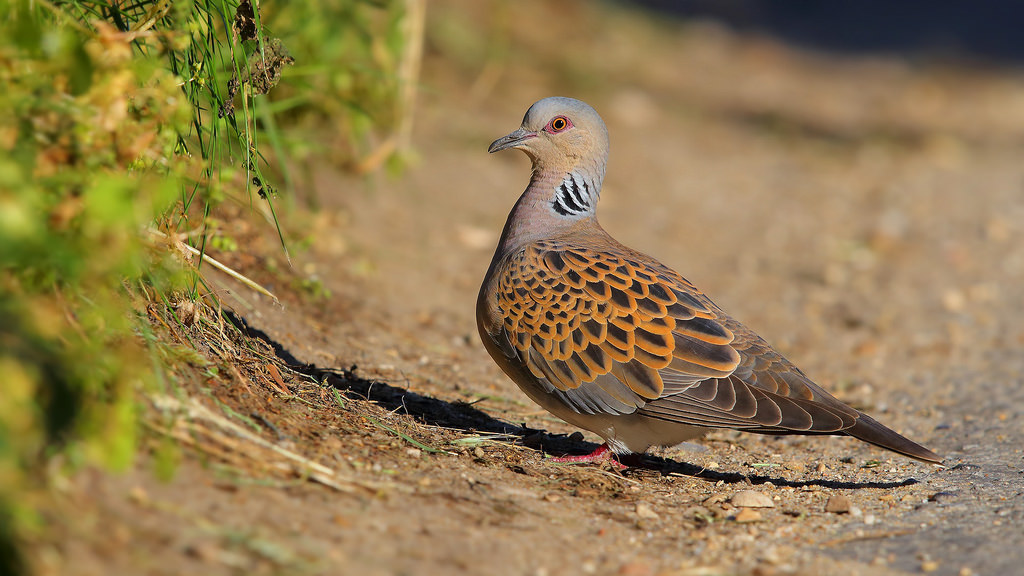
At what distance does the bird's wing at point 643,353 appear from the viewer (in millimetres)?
3717

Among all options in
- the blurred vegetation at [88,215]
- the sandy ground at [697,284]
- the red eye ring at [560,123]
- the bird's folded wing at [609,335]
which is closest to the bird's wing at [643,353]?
the bird's folded wing at [609,335]

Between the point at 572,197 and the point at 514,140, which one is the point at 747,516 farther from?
the point at 514,140

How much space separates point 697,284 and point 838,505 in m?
4.01

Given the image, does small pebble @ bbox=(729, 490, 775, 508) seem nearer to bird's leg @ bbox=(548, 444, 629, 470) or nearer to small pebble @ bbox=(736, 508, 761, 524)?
small pebble @ bbox=(736, 508, 761, 524)

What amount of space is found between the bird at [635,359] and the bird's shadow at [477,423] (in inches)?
6.1

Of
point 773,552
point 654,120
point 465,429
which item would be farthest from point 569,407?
point 654,120

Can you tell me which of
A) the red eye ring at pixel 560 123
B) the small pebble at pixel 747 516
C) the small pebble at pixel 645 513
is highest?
the red eye ring at pixel 560 123

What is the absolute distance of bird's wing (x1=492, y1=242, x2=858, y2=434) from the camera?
3.72 metres

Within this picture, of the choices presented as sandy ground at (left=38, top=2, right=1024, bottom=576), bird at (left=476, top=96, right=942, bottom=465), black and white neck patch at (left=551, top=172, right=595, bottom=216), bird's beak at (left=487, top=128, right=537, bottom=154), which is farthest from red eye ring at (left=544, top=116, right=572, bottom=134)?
sandy ground at (left=38, top=2, right=1024, bottom=576)

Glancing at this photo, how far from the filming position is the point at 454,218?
7891 mm

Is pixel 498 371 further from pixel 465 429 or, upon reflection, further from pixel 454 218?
pixel 454 218

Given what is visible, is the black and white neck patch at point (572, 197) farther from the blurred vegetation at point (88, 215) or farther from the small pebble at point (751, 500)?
the small pebble at point (751, 500)

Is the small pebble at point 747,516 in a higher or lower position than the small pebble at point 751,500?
lower

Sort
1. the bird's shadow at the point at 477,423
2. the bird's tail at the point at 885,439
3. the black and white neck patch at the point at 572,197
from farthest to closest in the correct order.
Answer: the black and white neck patch at the point at 572,197, the bird's shadow at the point at 477,423, the bird's tail at the point at 885,439
